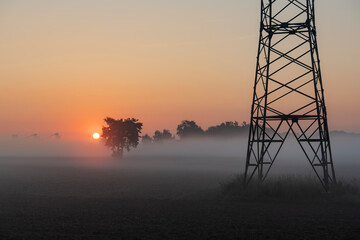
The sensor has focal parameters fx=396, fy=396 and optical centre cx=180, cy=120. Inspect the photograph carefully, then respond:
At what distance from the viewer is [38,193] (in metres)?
27.9

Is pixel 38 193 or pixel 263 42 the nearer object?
pixel 263 42

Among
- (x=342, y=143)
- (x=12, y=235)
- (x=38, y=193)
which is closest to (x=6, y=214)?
(x=12, y=235)

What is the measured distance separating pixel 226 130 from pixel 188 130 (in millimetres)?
18337

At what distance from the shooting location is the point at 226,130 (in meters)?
189

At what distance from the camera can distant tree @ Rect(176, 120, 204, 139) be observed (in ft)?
610

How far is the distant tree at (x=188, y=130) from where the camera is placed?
186m

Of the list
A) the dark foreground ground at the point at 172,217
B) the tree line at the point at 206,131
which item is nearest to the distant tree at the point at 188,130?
the tree line at the point at 206,131

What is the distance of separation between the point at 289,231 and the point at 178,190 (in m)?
15.5

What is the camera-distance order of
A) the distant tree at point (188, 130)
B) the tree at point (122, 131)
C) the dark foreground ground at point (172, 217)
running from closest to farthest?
1. the dark foreground ground at point (172, 217)
2. the tree at point (122, 131)
3. the distant tree at point (188, 130)

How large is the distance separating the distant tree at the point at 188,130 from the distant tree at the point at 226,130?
4.98 meters

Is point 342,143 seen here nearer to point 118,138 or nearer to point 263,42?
point 118,138

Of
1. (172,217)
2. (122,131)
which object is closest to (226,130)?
(122,131)

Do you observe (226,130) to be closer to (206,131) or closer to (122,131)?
(206,131)

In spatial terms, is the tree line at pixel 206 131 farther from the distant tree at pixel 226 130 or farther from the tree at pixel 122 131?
the tree at pixel 122 131
